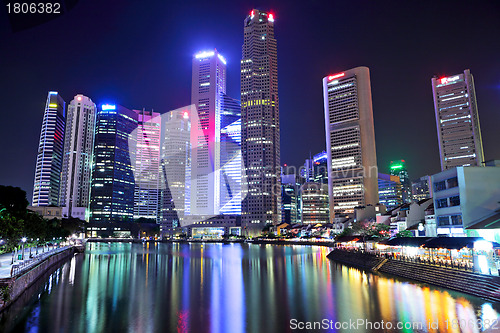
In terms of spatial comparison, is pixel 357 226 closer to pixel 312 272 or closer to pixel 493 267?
pixel 312 272

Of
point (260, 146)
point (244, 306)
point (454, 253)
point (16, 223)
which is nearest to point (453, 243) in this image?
point (454, 253)

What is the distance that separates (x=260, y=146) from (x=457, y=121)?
11026cm

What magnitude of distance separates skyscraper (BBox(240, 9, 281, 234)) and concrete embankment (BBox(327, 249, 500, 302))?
130 m

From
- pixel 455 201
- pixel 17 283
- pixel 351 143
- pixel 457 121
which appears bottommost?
pixel 17 283

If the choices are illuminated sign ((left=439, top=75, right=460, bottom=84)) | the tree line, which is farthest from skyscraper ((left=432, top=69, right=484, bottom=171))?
the tree line

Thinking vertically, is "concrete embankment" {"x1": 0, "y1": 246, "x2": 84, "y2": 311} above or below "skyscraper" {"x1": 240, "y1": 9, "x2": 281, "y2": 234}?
below

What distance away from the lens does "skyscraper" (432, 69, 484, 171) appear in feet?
571

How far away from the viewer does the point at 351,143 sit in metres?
183

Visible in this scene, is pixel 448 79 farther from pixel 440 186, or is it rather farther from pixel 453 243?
pixel 453 243

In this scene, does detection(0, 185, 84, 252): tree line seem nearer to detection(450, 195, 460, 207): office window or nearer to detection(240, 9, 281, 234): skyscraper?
detection(450, 195, 460, 207): office window

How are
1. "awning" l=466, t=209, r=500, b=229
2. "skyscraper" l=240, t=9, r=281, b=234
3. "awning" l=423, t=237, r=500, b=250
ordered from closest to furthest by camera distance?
"awning" l=423, t=237, r=500, b=250 → "awning" l=466, t=209, r=500, b=229 → "skyscraper" l=240, t=9, r=281, b=234

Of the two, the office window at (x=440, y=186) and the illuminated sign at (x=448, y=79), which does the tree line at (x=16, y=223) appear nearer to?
the office window at (x=440, y=186)

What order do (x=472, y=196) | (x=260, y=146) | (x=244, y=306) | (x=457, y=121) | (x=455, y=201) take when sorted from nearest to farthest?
(x=244, y=306) → (x=472, y=196) → (x=455, y=201) → (x=457, y=121) → (x=260, y=146)

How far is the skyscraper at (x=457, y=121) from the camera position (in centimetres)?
17412
